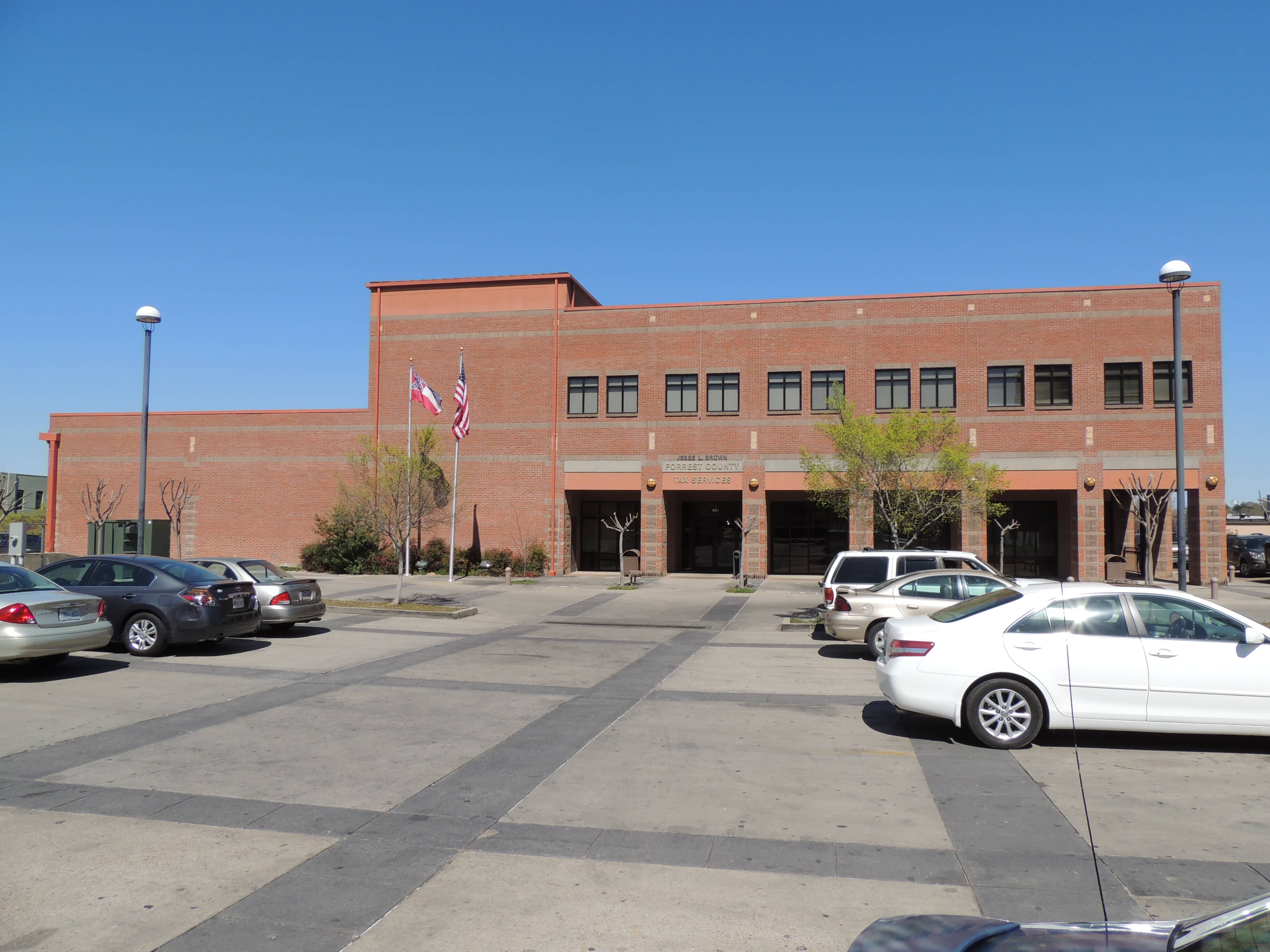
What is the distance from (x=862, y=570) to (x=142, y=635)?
39.3 ft

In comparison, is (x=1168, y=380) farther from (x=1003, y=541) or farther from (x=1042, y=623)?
(x=1042, y=623)

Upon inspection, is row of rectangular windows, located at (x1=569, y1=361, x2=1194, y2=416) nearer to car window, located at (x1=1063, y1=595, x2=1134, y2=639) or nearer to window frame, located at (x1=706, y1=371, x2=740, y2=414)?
window frame, located at (x1=706, y1=371, x2=740, y2=414)

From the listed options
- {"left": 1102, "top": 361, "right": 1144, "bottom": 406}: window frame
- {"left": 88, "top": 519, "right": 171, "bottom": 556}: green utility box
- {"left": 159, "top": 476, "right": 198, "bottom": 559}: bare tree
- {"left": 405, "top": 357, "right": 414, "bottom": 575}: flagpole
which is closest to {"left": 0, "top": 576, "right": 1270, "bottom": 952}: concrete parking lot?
{"left": 405, "top": 357, "right": 414, "bottom": 575}: flagpole

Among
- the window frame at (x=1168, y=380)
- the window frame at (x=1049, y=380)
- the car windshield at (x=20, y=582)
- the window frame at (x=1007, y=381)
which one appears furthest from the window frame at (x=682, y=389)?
the car windshield at (x=20, y=582)

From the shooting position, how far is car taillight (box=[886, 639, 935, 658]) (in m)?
8.75

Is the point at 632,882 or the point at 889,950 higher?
the point at 889,950

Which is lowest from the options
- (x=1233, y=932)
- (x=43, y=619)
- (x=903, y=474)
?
(x=43, y=619)

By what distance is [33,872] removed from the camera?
5332 mm

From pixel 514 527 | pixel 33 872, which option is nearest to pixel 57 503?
pixel 514 527

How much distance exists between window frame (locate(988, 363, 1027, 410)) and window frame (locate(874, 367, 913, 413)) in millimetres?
2748

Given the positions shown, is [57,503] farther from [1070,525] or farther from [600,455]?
[1070,525]

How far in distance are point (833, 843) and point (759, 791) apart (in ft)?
4.05

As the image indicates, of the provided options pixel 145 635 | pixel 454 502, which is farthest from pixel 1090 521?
pixel 145 635

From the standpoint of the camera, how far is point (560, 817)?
6.51m
